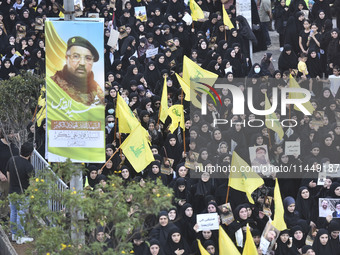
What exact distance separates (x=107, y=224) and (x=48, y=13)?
47.2 feet

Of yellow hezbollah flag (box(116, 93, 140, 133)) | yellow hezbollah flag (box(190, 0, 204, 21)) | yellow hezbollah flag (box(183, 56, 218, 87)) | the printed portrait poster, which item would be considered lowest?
yellow hezbollah flag (box(116, 93, 140, 133))

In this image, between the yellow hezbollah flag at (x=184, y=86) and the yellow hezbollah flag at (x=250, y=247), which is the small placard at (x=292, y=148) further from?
the yellow hezbollah flag at (x=250, y=247)

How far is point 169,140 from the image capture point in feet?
56.0

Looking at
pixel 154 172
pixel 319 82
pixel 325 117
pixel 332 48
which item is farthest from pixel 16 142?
pixel 332 48

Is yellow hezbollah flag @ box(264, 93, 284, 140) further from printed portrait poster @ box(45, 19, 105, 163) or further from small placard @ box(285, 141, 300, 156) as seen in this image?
printed portrait poster @ box(45, 19, 105, 163)

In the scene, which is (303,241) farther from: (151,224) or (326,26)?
(326,26)

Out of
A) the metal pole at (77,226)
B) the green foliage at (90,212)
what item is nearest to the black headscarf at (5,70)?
the green foliage at (90,212)

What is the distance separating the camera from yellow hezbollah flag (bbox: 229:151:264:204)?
15211mm

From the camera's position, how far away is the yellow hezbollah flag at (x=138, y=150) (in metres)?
15.6

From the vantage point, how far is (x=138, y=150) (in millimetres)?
15594

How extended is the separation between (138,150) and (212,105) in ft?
10.1

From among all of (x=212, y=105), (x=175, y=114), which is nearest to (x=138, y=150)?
(x=175, y=114)

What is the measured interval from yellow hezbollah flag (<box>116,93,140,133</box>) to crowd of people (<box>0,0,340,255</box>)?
367 mm

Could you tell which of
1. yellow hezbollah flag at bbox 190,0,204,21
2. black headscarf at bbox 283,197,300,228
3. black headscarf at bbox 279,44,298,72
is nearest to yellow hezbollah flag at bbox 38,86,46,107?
black headscarf at bbox 283,197,300,228
